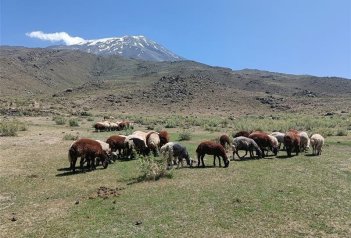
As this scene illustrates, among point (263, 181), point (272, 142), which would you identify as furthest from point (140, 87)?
point (263, 181)

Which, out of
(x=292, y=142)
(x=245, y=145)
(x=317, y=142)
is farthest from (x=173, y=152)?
(x=317, y=142)

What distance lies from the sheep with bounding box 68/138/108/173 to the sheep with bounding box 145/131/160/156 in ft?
11.4

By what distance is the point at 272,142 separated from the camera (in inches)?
974

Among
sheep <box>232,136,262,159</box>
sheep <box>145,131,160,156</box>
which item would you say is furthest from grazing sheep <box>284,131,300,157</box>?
sheep <box>145,131,160,156</box>

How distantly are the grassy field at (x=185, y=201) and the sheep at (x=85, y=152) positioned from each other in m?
0.69

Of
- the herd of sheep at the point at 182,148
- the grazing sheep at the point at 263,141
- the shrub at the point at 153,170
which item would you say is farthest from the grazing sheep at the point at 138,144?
the grazing sheep at the point at 263,141

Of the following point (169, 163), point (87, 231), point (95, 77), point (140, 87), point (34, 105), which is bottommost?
point (87, 231)

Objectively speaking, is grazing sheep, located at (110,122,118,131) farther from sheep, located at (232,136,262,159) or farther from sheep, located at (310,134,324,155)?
sheep, located at (310,134,324,155)

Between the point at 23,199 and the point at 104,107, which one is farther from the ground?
the point at 104,107

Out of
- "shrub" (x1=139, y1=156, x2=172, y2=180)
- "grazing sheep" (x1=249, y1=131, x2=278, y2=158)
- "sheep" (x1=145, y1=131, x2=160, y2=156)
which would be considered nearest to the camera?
"shrub" (x1=139, y1=156, x2=172, y2=180)

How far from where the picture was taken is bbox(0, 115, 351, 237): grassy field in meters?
12.4

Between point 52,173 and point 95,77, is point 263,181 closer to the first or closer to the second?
point 52,173

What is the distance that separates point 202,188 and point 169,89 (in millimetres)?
79957

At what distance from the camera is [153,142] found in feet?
79.9
